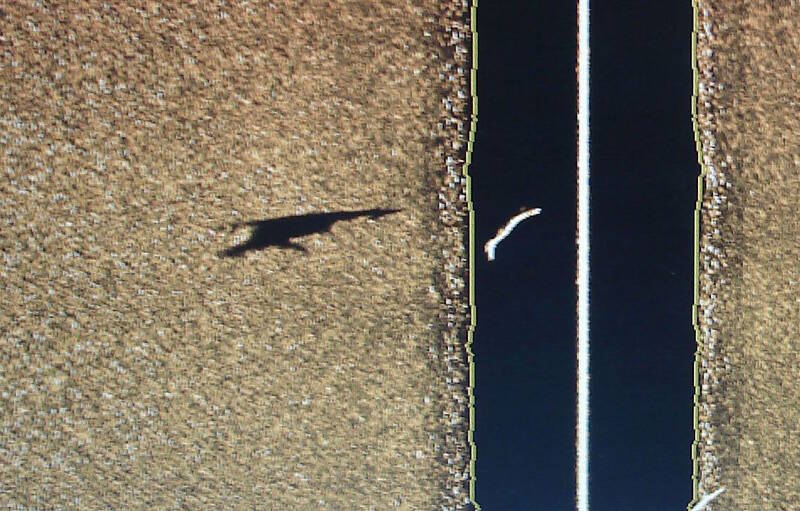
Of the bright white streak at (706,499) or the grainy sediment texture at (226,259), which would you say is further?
the bright white streak at (706,499)

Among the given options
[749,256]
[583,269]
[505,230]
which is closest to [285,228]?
[505,230]

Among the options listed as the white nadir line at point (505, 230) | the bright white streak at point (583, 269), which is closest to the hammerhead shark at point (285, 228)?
the white nadir line at point (505, 230)

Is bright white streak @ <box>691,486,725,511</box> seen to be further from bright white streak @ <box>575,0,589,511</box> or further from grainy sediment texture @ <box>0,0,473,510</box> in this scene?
grainy sediment texture @ <box>0,0,473,510</box>

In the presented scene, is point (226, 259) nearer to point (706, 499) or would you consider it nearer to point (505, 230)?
point (505, 230)

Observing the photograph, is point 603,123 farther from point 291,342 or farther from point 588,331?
point 291,342

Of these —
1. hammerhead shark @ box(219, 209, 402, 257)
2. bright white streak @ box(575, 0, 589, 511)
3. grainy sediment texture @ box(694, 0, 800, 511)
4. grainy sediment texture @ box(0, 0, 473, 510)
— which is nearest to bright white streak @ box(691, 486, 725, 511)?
grainy sediment texture @ box(694, 0, 800, 511)

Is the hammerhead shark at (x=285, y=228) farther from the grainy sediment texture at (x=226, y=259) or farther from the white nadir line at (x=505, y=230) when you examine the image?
the white nadir line at (x=505, y=230)
